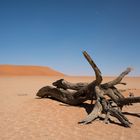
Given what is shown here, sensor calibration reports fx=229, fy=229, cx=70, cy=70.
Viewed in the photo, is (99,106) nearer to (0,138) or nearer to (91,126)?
(91,126)

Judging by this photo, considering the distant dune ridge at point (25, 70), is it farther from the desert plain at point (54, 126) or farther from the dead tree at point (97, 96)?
the desert plain at point (54, 126)

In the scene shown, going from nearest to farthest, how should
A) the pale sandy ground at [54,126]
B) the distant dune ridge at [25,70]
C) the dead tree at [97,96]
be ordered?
the pale sandy ground at [54,126]
the dead tree at [97,96]
the distant dune ridge at [25,70]

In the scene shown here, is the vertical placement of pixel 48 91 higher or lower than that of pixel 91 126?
higher

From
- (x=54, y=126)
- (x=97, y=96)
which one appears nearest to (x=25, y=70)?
(x=97, y=96)

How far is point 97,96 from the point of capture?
1018 cm

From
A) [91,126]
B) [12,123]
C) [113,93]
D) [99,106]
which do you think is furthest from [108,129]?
[12,123]

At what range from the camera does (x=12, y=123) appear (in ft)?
28.0

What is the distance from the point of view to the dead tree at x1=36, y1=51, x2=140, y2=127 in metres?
9.29

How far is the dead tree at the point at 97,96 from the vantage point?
366 inches

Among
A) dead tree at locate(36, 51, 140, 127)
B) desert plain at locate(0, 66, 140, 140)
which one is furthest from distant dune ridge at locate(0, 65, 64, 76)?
desert plain at locate(0, 66, 140, 140)

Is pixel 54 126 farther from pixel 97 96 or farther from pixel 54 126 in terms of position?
pixel 97 96

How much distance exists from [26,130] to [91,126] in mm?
2404

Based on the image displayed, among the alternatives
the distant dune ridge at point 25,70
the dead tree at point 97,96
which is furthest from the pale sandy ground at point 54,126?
the distant dune ridge at point 25,70

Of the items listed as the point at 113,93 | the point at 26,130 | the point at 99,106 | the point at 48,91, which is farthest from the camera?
the point at 48,91
